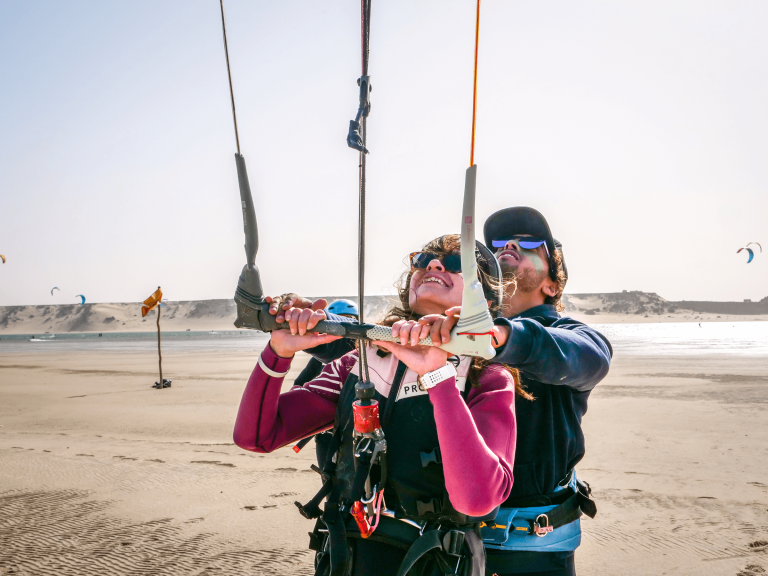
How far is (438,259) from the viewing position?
75.4 inches

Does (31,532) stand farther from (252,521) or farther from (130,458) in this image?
(130,458)

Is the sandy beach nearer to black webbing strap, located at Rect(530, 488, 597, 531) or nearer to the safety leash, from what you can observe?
black webbing strap, located at Rect(530, 488, 597, 531)

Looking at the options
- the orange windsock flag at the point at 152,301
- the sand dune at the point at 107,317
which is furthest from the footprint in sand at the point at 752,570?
the sand dune at the point at 107,317

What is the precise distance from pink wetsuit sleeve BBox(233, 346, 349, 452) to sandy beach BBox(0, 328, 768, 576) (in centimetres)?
296

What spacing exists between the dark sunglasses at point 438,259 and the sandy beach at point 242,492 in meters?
3.51

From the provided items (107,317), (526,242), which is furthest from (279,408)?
(107,317)

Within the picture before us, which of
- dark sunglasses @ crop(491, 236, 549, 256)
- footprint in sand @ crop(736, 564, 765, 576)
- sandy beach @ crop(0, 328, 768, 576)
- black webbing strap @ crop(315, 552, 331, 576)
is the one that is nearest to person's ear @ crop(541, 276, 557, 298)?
dark sunglasses @ crop(491, 236, 549, 256)

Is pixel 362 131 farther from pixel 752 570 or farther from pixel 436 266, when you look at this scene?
pixel 752 570

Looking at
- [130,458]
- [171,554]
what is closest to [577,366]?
[171,554]

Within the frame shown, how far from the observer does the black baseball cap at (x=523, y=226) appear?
2393 mm

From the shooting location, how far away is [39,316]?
567ft

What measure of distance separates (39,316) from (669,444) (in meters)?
202

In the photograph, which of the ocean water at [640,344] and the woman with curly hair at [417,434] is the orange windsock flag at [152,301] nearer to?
the woman with curly hair at [417,434]

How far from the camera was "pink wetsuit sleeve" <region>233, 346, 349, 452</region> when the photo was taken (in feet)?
6.21
